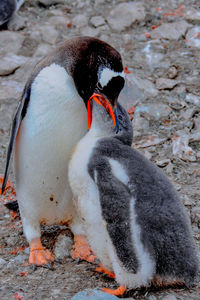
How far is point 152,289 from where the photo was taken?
235 cm

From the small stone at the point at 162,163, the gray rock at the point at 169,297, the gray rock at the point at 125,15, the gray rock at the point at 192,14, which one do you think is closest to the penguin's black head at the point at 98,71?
the gray rock at the point at 169,297

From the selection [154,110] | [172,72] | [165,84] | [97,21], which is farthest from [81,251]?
[97,21]

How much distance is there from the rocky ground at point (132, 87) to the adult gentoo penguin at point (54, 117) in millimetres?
226

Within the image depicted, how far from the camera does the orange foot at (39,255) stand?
2.75m

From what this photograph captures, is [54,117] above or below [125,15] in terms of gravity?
above

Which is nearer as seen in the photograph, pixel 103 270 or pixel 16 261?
pixel 103 270

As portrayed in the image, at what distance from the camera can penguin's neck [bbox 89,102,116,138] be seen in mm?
2472

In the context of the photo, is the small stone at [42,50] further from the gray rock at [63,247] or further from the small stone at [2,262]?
the small stone at [2,262]

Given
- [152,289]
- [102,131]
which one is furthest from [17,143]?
[152,289]

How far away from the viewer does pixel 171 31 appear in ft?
16.2

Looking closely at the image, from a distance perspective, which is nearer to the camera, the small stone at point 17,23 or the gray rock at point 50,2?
the small stone at point 17,23

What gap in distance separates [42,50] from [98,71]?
2446 millimetres

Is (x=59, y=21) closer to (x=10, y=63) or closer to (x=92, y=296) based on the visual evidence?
(x=10, y=63)

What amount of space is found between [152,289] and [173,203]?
40 cm
